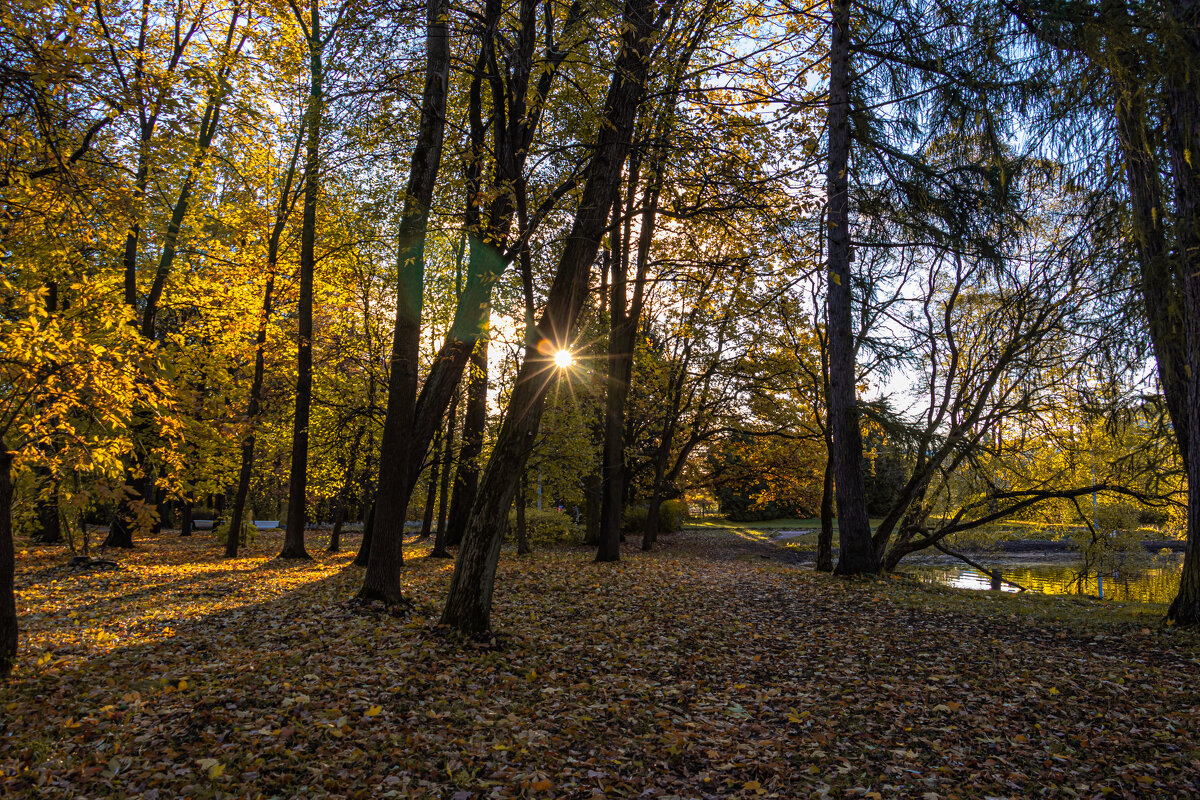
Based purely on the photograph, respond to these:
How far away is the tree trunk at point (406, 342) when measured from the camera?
6957 millimetres

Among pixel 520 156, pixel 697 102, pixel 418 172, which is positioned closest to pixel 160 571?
pixel 418 172

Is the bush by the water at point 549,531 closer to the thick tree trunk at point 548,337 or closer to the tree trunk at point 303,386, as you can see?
the tree trunk at point 303,386

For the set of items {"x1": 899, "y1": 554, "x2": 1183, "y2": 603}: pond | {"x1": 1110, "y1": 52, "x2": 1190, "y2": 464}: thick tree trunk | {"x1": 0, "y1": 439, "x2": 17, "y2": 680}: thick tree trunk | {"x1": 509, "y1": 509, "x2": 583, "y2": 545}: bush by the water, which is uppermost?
{"x1": 1110, "y1": 52, "x2": 1190, "y2": 464}: thick tree trunk

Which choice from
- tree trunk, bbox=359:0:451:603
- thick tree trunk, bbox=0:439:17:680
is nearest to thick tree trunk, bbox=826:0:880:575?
tree trunk, bbox=359:0:451:603

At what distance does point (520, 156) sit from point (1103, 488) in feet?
33.1

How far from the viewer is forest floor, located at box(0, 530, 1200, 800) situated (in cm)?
350

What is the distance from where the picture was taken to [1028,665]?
549 centimetres

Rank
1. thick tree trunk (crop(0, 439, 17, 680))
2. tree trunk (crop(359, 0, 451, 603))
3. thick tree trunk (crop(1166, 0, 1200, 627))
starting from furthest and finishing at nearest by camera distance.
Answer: tree trunk (crop(359, 0, 451, 603)) < thick tree trunk (crop(1166, 0, 1200, 627)) < thick tree trunk (crop(0, 439, 17, 680))

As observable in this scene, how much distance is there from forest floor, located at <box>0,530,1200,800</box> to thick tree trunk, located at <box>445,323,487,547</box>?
5.66m

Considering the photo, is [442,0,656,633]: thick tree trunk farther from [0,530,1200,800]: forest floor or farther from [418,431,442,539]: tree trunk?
[418,431,442,539]: tree trunk

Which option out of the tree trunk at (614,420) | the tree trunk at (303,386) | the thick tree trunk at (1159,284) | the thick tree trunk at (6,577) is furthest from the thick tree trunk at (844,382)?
the thick tree trunk at (6,577)

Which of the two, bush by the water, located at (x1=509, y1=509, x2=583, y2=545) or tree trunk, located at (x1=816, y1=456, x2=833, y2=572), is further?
bush by the water, located at (x1=509, y1=509, x2=583, y2=545)

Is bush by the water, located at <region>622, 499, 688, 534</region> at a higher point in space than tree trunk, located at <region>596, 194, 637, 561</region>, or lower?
lower

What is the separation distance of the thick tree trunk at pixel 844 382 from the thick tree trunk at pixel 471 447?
7318mm
